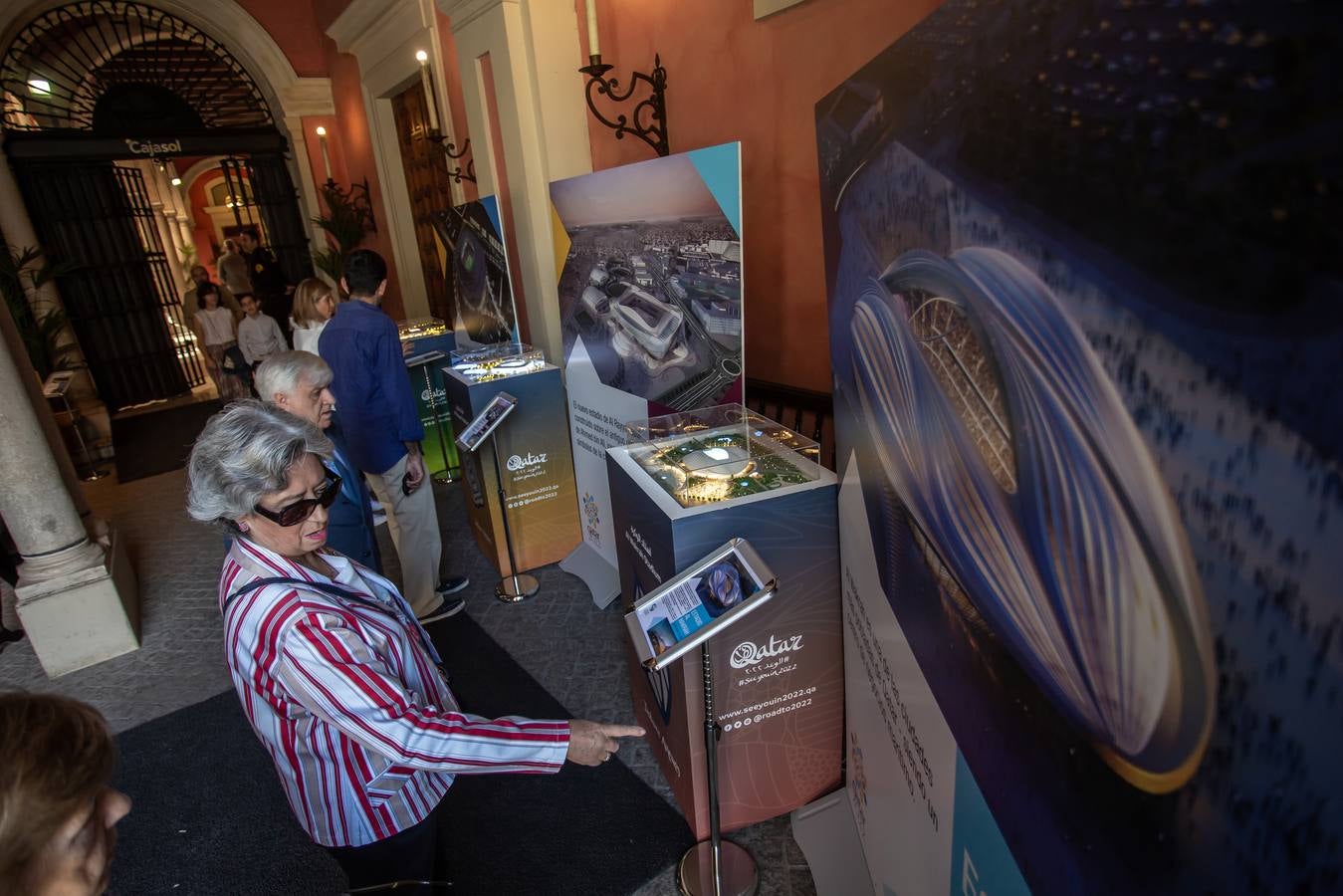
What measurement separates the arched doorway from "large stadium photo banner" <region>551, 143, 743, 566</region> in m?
8.01

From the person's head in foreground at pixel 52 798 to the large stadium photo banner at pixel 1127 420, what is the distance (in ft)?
3.75

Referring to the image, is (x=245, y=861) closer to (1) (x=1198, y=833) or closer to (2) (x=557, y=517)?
(2) (x=557, y=517)

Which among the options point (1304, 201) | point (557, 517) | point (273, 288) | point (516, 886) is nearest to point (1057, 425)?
point (1304, 201)

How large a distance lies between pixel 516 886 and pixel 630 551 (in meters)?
1.14

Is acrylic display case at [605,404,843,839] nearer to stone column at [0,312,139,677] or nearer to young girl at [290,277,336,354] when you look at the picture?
stone column at [0,312,139,677]

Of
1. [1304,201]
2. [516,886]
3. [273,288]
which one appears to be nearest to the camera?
[1304,201]

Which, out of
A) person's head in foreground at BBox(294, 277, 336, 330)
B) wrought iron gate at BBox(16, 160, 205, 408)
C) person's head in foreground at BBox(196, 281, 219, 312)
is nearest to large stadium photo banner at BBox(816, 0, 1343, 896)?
person's head in foreground at BBox(294, 277, 336, 330)

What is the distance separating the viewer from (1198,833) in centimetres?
60

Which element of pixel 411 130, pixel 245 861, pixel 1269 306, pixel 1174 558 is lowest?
pixel 245 861

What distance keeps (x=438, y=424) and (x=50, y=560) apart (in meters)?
2.77

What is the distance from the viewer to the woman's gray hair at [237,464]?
1.41 meters

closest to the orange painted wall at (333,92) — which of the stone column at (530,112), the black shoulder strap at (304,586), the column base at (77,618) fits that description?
the stone column at (530,112)

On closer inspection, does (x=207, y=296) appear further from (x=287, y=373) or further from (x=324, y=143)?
(x=287, y=373)

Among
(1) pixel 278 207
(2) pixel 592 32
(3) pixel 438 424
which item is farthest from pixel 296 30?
(2) pixel 592 32
